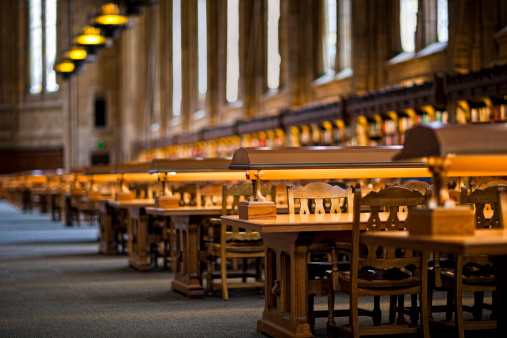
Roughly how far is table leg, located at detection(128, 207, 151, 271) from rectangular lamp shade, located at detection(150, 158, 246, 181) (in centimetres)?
99

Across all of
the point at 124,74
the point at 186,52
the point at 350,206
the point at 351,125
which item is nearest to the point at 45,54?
the point at 124,74

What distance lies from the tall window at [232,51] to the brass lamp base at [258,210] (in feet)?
71.2

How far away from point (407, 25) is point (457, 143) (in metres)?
13.4

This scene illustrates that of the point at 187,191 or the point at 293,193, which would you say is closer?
the point at 293,193

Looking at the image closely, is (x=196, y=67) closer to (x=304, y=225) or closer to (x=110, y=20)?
(x=110, y=20)

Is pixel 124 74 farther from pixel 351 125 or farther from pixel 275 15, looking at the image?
pixel 351 125

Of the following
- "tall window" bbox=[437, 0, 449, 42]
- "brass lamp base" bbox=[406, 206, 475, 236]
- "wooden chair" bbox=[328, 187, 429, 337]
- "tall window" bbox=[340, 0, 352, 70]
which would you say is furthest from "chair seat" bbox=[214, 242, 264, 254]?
"tall window" bbox=[340, 0, 352, 70]

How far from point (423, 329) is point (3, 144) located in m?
41.6

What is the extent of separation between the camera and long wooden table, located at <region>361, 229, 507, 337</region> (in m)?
3.42

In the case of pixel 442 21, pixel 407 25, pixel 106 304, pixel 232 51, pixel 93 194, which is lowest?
pixel 106 304

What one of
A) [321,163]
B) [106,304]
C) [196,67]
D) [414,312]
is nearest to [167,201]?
[106,304]

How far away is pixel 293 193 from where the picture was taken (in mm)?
5906

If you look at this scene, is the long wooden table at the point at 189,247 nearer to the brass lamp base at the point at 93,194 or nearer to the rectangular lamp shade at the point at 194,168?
the rectangular lamp shade at the point at 194,168

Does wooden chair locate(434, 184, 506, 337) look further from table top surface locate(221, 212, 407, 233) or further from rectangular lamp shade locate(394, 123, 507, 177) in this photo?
rectangular lamp shade locate(394, 123, 507, 177)
